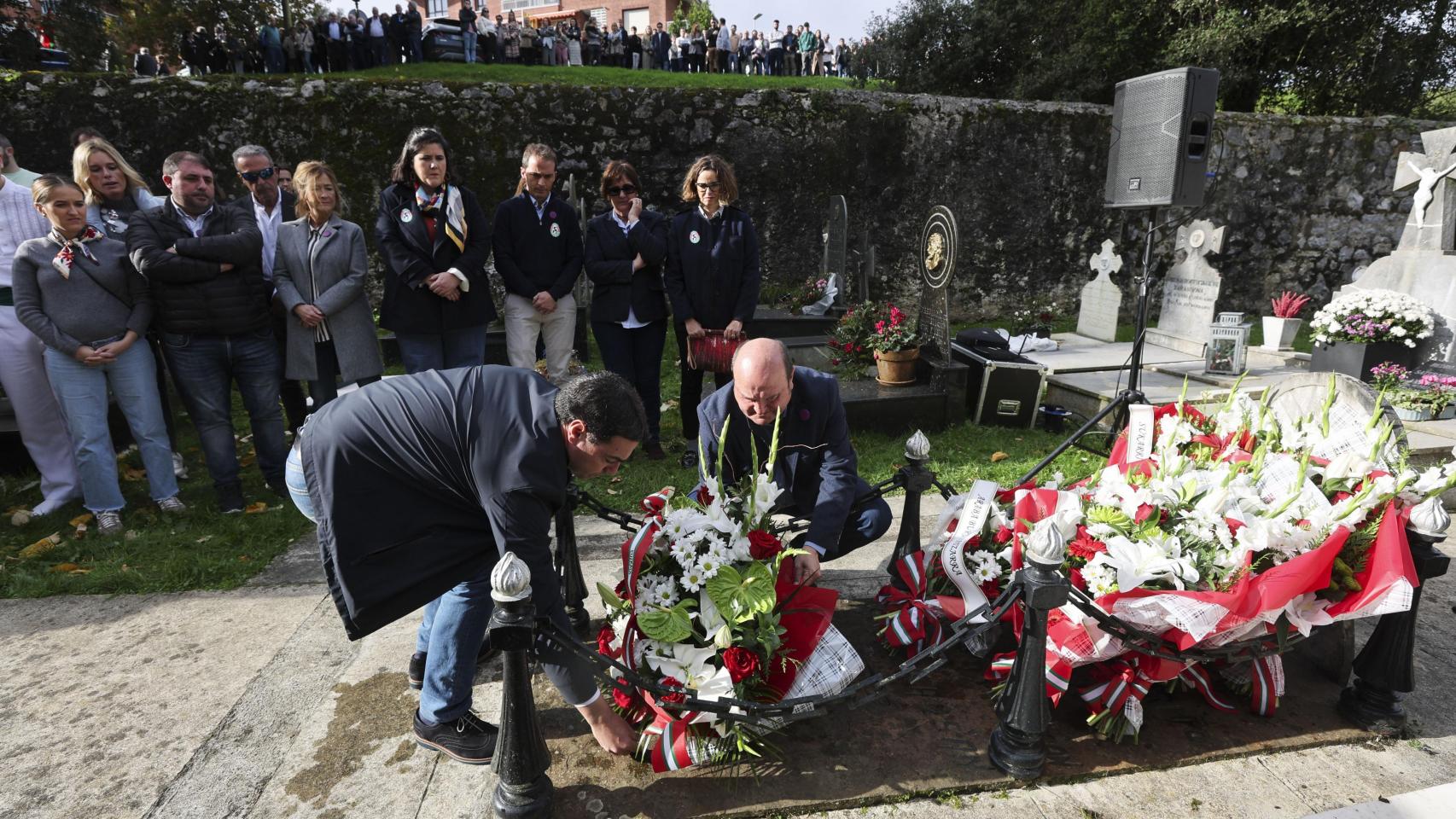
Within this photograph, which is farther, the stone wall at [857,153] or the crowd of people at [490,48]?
the crowd of people at [490,48]

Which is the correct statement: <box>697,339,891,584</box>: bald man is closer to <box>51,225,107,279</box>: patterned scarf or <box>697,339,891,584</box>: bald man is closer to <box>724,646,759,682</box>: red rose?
<box>724,646,759,682</box>: red rose

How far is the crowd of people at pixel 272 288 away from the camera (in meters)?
4.16

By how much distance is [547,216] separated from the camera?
204 inches

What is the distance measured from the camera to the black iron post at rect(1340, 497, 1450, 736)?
2.46m

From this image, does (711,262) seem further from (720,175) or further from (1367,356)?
(1367,356)

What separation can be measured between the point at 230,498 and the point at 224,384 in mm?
680

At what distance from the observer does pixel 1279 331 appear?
8.62m

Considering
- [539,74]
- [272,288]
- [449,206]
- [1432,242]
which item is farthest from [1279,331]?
[539,74]

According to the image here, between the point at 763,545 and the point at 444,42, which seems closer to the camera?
the point at 763,545

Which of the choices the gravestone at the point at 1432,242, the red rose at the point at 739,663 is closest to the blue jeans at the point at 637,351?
the red rose at the point at 739,663

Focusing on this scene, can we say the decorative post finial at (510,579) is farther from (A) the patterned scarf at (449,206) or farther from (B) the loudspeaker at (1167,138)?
(B) the loudspeaker at (1167,138)

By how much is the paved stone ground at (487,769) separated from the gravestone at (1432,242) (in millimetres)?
6242

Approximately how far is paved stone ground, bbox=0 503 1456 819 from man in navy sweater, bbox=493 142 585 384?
8.83 ft

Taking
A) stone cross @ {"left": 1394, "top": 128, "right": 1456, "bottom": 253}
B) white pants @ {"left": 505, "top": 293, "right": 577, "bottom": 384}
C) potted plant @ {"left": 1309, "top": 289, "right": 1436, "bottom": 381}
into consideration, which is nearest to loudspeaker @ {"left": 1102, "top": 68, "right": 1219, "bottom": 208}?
potted plant @ {"left": 1309, "top": 289, "right": 1436, "bottom": 381}
